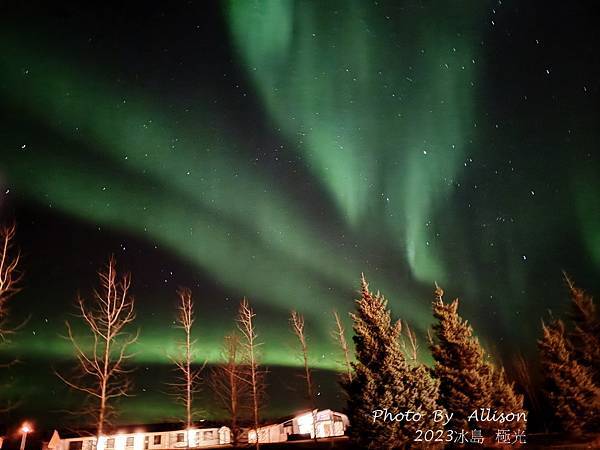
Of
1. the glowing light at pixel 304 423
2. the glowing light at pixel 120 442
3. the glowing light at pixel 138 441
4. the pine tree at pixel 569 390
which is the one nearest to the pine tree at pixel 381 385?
the pine tree at pixel 569 390

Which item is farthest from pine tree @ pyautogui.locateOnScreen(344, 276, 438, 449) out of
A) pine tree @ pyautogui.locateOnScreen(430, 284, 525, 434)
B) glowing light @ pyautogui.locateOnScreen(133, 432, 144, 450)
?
glowing light @ pyautogui.locateOnScreen(133, 432, 144, 450)

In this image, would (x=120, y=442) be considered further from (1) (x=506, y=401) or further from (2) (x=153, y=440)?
(1) (x=506, y=401)

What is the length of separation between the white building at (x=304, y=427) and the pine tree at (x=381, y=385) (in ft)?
186

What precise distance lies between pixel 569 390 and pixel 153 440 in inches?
2829

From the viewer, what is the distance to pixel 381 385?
22.6 metres

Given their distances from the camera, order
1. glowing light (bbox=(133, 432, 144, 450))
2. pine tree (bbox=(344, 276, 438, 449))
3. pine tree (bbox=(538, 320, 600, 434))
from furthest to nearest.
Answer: glowing light (bbox=(133, 432, 144, 450)) → pine tree (bbox=(538, 320, 600, 434)) → pine tree (bbox=(344, 276, 438, 449))

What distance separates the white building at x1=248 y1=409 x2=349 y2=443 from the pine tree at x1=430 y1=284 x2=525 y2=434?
174 feet

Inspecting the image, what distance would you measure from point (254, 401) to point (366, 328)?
12.0 metres

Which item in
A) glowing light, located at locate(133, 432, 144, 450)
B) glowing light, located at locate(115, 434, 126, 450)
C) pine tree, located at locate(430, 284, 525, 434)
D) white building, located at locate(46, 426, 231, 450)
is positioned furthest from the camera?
glowing light, located at locate(133, 432, 144, 450)

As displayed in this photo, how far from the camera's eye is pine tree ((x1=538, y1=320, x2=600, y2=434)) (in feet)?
99.8

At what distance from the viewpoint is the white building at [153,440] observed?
73.1 metres

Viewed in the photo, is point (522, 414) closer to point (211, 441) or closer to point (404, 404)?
point (404, 404)

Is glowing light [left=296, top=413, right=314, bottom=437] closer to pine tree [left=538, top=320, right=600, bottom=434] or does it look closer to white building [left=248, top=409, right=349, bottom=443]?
white building [left=248, top=409, right=349, bottom=443]

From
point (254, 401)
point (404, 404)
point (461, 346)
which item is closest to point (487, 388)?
point (461, 346)
